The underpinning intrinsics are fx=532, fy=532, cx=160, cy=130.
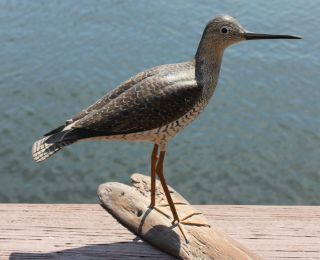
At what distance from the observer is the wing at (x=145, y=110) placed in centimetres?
441

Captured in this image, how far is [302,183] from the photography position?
8188 mm

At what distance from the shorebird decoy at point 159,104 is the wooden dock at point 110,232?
100 cm

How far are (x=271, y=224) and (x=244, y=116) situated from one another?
14.0 ft

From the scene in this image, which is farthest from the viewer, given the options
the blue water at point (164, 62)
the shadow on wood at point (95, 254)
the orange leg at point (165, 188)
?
the blue water at point (164, 62)

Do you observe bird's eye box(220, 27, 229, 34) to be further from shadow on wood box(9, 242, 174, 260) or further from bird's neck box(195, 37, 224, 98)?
shadow on wood box(9, 242, 174, 260)

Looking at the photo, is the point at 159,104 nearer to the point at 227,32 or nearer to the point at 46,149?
the point at 227,32

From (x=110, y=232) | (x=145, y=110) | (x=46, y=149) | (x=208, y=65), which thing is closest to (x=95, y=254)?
(x=110, y=232)

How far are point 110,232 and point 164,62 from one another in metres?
6.21

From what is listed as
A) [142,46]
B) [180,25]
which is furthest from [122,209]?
[180,25]

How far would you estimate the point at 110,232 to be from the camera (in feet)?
17.1

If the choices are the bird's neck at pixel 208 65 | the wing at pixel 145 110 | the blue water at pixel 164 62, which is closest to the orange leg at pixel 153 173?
the wing at pixel 145 110

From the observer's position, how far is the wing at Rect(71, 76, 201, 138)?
4.41m

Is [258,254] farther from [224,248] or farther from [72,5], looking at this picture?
[72,5]

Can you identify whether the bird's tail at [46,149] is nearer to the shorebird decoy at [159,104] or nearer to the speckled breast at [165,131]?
the shorebird decoy at [159,104]
